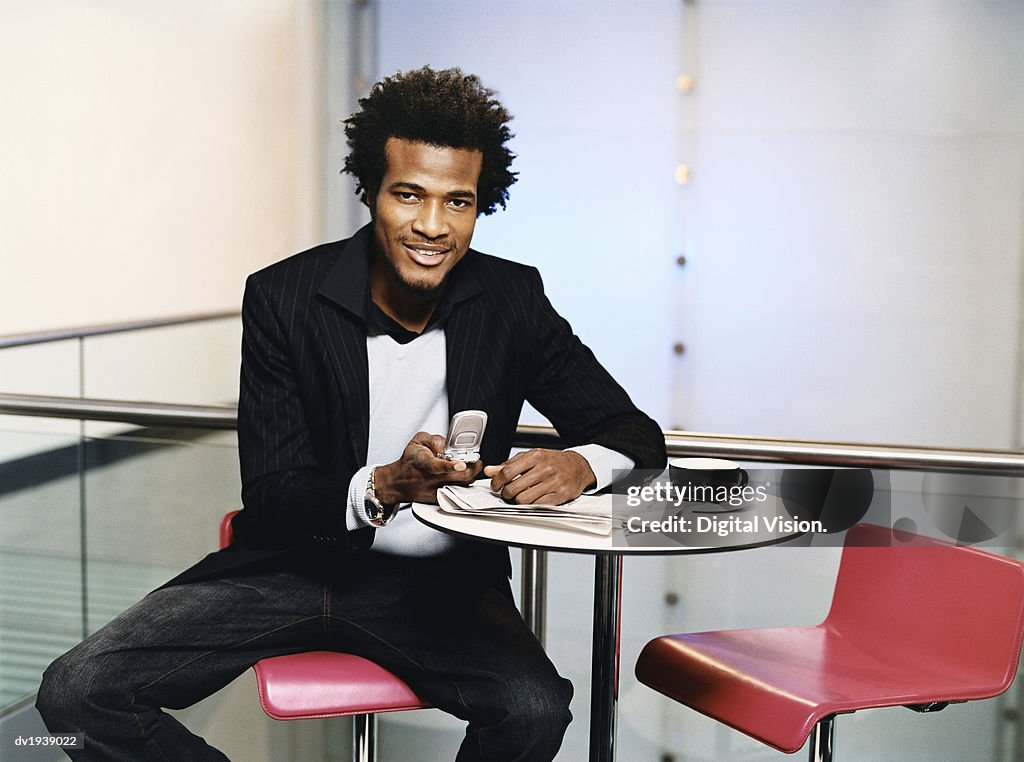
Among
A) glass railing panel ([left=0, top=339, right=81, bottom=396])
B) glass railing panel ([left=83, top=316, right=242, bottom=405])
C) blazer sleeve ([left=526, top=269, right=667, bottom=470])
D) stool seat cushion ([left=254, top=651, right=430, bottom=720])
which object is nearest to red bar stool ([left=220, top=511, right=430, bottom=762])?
stool seat cushion ([left=254, top=651, right=430, bottom=720])

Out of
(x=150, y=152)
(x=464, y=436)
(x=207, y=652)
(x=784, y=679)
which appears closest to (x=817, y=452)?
(x=784, y=679)

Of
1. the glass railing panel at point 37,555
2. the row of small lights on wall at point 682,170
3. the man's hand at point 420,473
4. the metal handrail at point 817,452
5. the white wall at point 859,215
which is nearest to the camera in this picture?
the man's hand at point 420,473

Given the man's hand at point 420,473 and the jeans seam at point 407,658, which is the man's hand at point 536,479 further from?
the jeans seam at point 407,658

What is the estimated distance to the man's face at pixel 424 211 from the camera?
6.64 feet

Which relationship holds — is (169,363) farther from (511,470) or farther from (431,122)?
(511,470)

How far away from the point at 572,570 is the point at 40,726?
1.19m

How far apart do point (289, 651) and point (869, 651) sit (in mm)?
935

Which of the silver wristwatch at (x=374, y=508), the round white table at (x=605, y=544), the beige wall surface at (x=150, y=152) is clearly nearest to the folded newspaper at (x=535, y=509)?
the round white table at (x=605, y=544)

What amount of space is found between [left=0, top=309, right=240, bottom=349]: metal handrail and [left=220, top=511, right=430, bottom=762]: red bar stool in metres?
1.33

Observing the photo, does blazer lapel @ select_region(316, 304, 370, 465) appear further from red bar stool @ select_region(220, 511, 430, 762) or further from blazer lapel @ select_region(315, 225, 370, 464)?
red bar stool @ select_region(220, 511, 430, 762)

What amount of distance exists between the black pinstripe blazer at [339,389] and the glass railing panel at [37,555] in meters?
0.86

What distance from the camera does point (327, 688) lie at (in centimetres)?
171

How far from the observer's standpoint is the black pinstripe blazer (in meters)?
1.91

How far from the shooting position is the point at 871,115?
16.8ft
